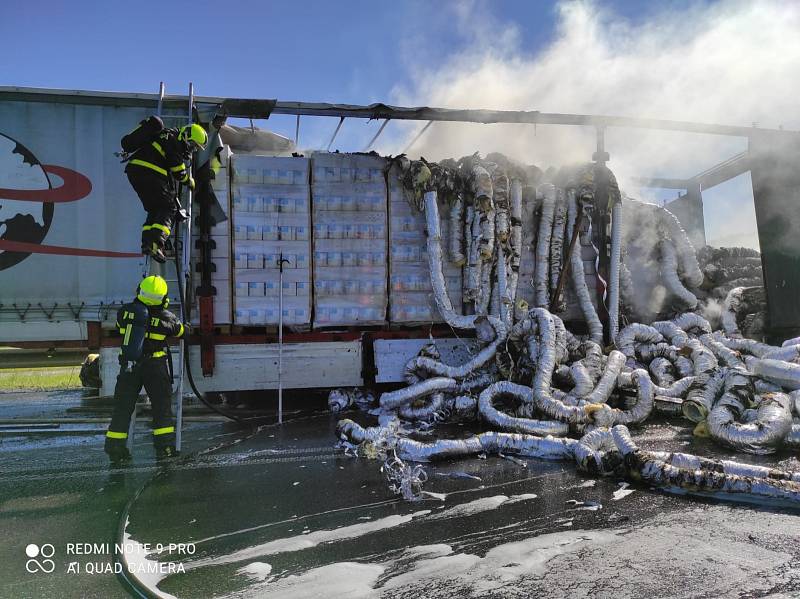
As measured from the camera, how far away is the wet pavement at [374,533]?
7.23 feet

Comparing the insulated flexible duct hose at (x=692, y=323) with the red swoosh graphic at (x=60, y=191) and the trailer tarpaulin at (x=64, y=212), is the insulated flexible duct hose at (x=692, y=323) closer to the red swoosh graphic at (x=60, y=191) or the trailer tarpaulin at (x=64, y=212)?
the trailer tarpaulin at (x=64, y=212)

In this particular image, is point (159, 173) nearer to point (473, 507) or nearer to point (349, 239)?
point (349, 239)

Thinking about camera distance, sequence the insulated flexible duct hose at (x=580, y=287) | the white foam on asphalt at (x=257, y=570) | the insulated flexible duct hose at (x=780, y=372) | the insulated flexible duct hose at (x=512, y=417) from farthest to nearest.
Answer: the insulated flexible duct hose at (x=580, y=287)
the insulated flexible duct hose at (x=780, y=372)
the insulated flexible duct hose at (x=512, y=417)
the white foam on asphalt at (x=257, y=570)

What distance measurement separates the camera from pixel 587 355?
224 inches

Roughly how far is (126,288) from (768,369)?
23.0 ft

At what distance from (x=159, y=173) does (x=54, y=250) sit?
1.76 m

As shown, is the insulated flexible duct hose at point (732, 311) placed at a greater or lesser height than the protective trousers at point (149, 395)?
greater

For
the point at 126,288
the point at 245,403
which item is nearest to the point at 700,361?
the point at 245,403

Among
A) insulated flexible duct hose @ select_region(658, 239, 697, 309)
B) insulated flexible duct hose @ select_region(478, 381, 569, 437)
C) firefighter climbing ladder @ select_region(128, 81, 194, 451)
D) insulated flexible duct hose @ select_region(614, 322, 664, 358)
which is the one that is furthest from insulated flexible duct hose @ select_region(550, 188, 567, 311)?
firefighter climbing ladder @ select_region(128, 81, 194, 451)

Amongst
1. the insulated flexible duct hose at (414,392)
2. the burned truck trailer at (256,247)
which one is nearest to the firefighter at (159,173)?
the burned truck trailer at (256,247)

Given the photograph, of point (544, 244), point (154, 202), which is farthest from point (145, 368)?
point (544, 244)

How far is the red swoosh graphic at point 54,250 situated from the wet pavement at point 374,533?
243 centimetres

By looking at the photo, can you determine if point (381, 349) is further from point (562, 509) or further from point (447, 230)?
point (562, 509)
